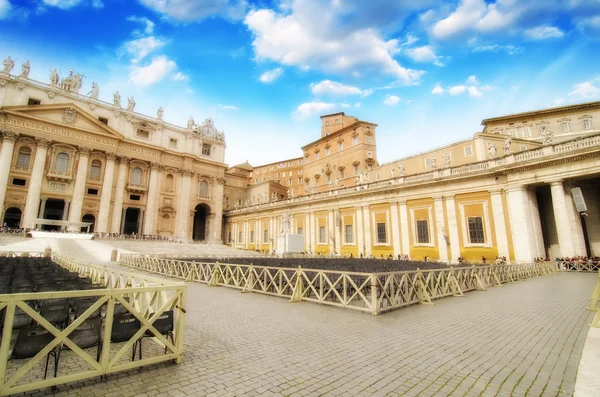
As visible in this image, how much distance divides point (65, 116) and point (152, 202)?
14197 millimetres

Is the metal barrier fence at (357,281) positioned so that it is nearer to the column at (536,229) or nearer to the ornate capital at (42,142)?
the column at (536,229)

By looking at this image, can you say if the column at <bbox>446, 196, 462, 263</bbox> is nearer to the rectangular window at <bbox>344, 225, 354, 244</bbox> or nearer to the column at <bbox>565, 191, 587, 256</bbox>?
the column at <bbox>565, 191, 587, 256</bbox>

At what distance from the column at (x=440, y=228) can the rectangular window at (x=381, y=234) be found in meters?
4.71

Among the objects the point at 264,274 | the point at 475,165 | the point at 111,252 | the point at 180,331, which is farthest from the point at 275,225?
the point at 180,331

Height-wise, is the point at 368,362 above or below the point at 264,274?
below

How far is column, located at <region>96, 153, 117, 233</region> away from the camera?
113 feet

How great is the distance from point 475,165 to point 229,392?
2300 centimetres

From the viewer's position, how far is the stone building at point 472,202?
1691cm

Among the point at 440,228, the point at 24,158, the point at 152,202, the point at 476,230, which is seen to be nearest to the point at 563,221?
the point at 476,230

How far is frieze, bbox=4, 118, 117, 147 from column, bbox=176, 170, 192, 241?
1010cm

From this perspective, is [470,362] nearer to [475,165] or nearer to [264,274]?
[264,274]

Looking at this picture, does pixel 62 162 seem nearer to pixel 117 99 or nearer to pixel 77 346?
pixel 117 99

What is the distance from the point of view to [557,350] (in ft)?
15.0

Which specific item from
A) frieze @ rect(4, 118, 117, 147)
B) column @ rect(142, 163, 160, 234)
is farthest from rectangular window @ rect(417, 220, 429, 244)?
frieze @ rect(4, 118, 117, 147)
